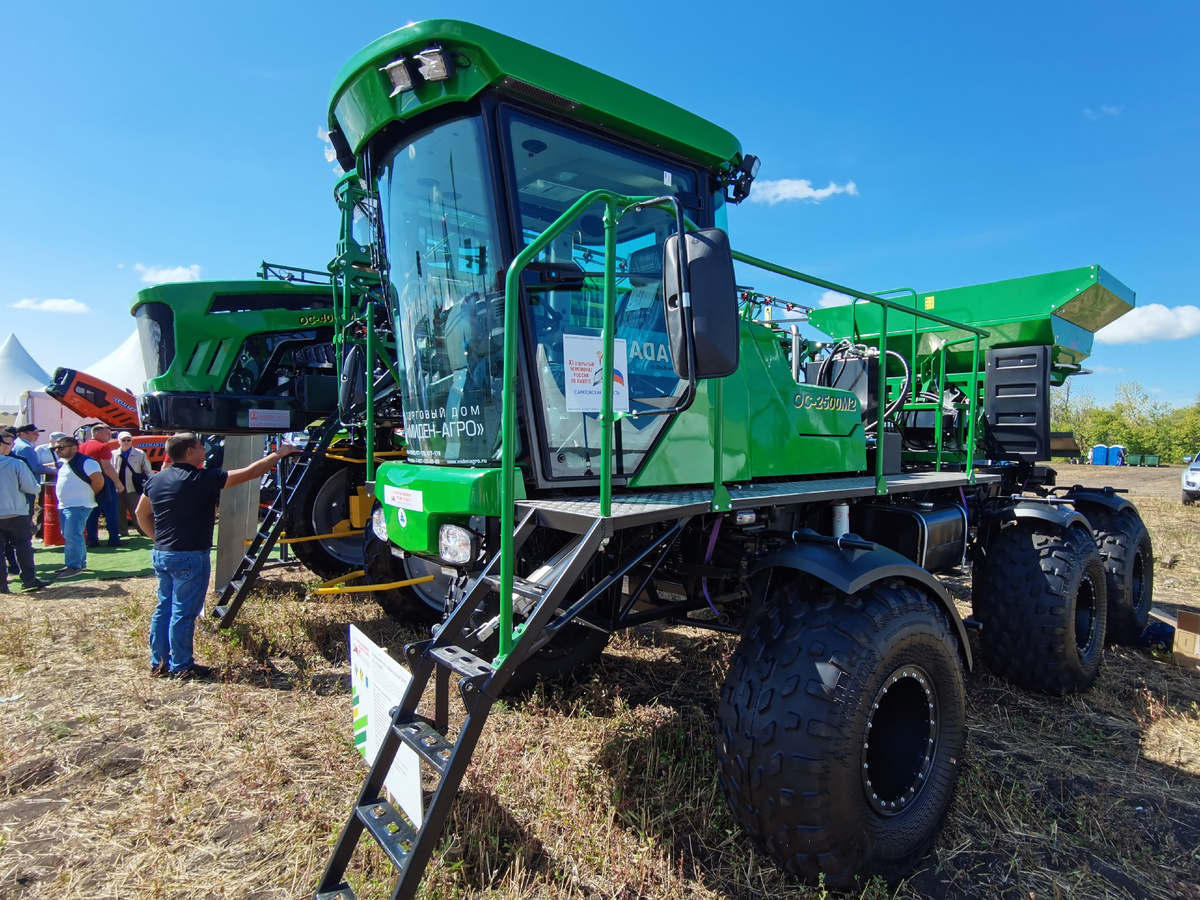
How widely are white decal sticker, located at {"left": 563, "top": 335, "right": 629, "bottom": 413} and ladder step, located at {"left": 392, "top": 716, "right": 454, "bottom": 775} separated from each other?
1192mm

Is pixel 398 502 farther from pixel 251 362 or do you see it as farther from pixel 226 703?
pixel 251 362

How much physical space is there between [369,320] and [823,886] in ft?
11.0

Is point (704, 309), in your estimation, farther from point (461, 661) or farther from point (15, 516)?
point (15, 516)

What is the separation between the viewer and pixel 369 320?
3.72 metres

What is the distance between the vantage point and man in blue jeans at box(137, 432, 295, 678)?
13.9ft

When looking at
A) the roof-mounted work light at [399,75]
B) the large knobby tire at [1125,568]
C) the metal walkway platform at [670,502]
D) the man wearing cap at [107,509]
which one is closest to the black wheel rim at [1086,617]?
the large knobby tire at [1125,568]

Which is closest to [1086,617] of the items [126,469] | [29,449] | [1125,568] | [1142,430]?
[1125,568]

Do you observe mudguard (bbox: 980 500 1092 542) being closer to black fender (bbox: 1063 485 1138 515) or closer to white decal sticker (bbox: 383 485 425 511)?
black fender (bbox: 1063 485 1138 515)

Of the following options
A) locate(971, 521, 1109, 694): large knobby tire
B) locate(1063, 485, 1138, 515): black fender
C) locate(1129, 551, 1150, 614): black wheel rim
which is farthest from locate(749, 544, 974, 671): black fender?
locate(1129, 551, 1150, 614): black wheel rim

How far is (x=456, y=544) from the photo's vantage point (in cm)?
264

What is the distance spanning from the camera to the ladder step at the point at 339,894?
2.09 m

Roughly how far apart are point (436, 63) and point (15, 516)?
7143 millimetres

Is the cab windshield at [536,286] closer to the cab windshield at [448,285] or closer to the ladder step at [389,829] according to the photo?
the cab windshield at [448,285]

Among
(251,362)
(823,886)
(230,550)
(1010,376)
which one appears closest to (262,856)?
(823,886)
